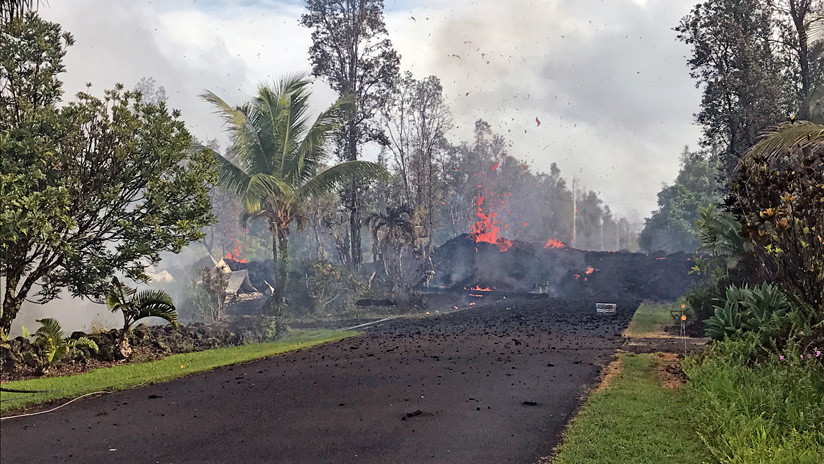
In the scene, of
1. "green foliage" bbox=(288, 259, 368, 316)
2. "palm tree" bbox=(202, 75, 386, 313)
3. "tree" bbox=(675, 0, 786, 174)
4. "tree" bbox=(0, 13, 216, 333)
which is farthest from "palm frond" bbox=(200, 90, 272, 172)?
"tree" bbox=(675, 0, 786, 174)

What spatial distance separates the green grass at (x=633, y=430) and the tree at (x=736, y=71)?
17886 millimetres

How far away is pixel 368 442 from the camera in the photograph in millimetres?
7098

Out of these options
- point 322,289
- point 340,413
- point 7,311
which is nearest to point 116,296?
point 7,311

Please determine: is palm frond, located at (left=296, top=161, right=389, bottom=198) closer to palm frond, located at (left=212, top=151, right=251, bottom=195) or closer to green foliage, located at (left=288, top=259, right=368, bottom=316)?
palm frond, located at (left=212, top=151, right=251, bottom=195)

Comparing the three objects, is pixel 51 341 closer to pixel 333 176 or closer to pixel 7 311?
pixel 7 311

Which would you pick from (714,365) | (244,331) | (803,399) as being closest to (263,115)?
(244,331)

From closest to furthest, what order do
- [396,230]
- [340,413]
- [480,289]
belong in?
[340,413] → [396,230] → [480,289]

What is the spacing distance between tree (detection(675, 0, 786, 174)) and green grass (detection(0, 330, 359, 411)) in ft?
57.2

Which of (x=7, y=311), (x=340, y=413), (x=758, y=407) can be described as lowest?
(x=340, y=413)

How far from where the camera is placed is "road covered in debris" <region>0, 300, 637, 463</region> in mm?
6762

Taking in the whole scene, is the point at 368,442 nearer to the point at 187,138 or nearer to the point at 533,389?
the point at 533,389

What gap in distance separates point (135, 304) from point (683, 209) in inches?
2334

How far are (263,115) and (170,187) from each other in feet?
39.5

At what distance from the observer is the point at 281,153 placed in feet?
82.6
